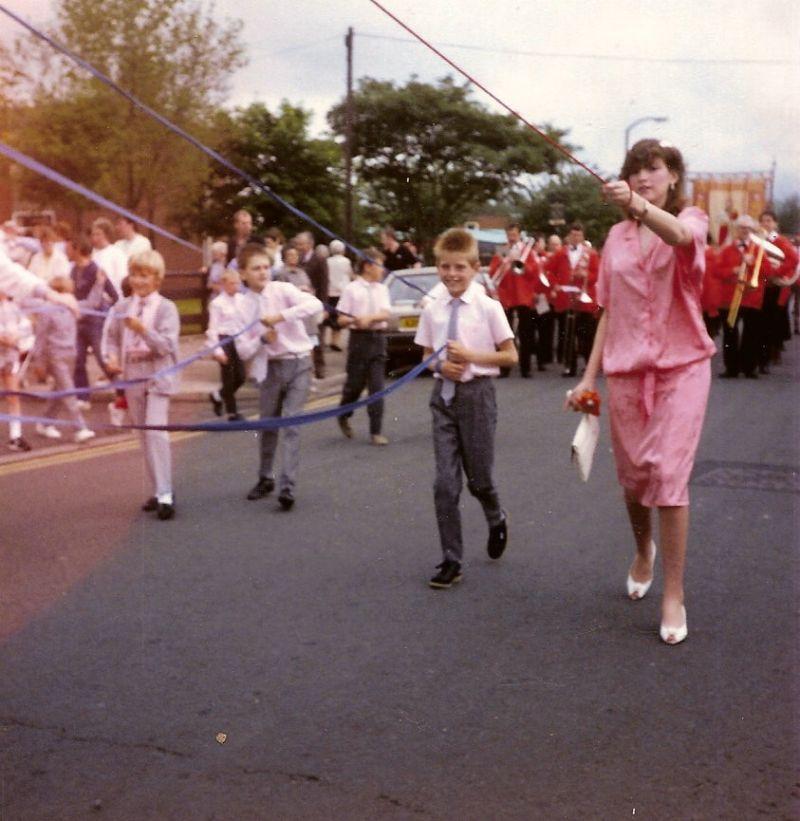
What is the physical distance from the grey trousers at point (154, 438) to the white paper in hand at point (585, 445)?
10.3 ft

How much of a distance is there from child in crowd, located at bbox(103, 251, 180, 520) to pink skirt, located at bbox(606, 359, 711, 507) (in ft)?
11.1

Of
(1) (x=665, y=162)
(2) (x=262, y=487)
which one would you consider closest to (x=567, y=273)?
(2) (x=262, y=487)

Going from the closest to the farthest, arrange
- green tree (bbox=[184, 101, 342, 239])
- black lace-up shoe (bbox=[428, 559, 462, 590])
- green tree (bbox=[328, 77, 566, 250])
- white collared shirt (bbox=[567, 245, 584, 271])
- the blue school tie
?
1. black lace-up shoe (bbox=[428, 559, 462, 590])
2. the blue school tie
3. white collared shirt (bbox=[567, 245, 584, 271])
4. green tree (bbox=[184, 101, 342, 239])
5. green tree (bbox=[328, 77, 566, 250])

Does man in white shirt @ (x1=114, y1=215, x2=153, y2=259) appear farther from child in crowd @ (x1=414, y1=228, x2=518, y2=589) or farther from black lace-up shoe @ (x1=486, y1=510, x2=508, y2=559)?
black lace-up shoe @ (x1=486, y1=510, x2=508, y2=559)

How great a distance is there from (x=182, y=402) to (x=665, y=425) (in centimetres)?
1003

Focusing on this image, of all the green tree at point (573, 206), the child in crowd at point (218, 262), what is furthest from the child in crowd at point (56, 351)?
the green tree at point (573, 206)

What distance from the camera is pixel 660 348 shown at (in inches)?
192

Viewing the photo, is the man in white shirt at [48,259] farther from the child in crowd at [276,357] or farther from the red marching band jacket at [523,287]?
the red marching band jacket at [523,287]

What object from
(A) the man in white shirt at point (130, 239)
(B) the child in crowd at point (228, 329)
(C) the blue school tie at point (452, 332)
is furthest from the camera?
(A) the man in white shirt at point (130, 239)

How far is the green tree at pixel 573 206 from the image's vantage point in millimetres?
26591

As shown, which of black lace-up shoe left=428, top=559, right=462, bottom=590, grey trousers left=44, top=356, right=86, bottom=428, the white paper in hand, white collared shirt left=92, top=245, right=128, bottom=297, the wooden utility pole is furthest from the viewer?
the wooden utility pole

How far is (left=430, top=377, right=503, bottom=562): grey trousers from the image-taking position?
597 cm

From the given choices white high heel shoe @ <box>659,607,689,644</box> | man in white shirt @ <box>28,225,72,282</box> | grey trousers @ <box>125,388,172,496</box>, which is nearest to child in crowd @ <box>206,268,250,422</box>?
grey trousers @ <box>125,388,172,496</box>

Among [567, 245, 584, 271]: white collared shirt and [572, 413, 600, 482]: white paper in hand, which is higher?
[567, 245, 584, 271]: white collared shirt
